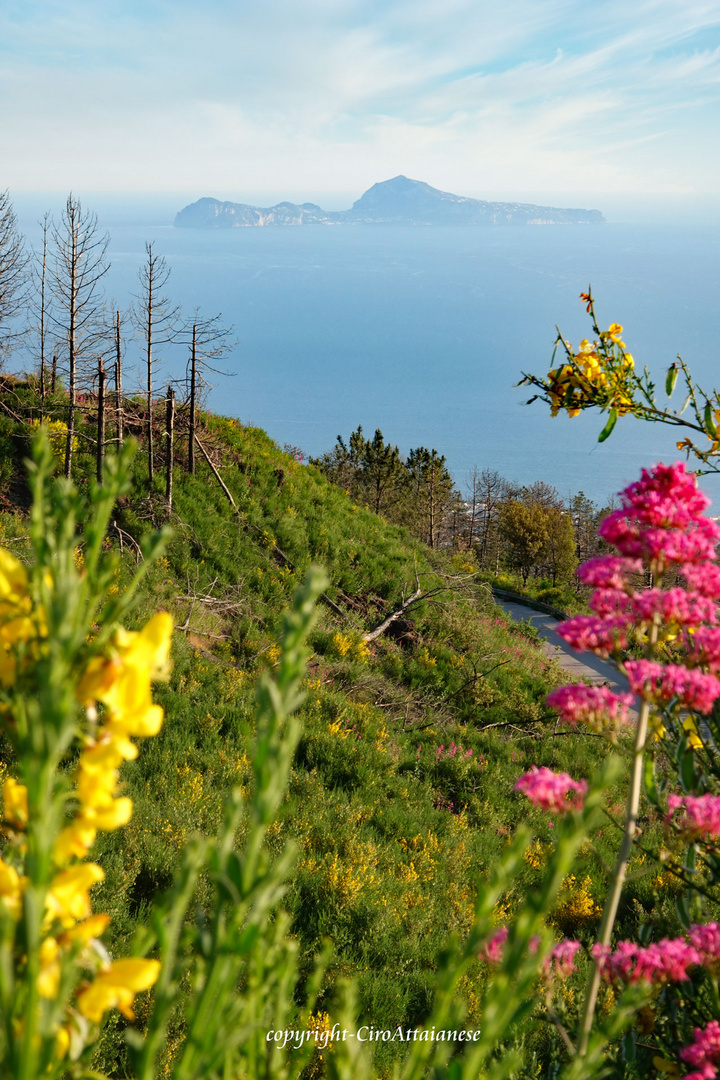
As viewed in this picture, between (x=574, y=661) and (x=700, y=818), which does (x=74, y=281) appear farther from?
(x=574, y=661)

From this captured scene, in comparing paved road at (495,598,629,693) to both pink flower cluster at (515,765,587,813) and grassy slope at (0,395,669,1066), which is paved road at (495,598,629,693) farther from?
pink flower cluster at (515,765,587,813)

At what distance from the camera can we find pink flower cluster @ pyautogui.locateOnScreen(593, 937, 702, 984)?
52.6 inches

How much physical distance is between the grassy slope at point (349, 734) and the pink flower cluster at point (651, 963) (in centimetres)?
82

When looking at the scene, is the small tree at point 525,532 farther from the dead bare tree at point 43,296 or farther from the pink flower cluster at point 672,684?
the pink flower cluster at point 672,684

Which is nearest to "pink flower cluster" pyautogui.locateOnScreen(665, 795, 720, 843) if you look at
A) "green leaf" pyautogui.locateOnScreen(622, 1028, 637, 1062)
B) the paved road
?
"green leaf" pyautogui.locateOnScreen(622, 1028, 637, 1062)

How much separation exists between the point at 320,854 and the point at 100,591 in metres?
5.32

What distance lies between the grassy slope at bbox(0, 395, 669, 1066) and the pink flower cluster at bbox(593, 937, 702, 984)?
32.2 inches

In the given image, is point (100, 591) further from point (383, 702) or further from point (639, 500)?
point (383, 702)

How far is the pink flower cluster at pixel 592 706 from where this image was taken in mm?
1411

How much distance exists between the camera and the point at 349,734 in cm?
778

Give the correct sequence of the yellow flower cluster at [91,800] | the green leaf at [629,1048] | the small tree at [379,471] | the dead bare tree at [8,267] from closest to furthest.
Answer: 1. the yellow flower cluster at [91,800]
2. the green leaf at [629,1048]
3. the dead bare tree at [8,267]
4. the small tree at [379,471]

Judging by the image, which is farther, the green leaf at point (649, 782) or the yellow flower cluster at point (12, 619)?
the green leaf at point (649, 782)

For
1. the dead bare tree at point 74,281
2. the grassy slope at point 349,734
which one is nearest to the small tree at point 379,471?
the grassy slope at point 349,734

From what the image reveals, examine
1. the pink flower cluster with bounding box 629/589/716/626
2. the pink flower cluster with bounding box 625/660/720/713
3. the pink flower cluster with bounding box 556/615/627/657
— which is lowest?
the pink flower cluster with bounding box 625/660/720/713
